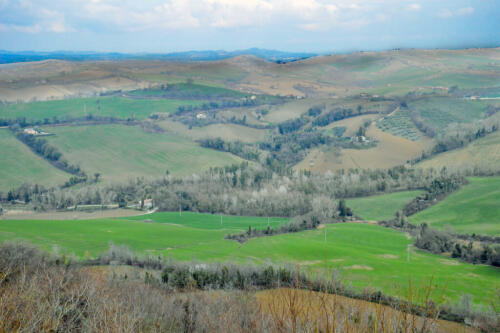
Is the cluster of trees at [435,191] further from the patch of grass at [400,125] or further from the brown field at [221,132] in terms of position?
the brown field at [221,132]

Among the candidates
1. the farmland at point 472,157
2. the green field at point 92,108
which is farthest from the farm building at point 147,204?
the farmland at point 472,157

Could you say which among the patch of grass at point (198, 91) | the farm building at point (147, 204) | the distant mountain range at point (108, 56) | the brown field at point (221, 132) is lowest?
the farm building at point (147, 204)

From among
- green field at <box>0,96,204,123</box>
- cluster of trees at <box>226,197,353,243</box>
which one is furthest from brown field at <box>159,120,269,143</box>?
cluster of trees at <box>226,197,353,243</box>

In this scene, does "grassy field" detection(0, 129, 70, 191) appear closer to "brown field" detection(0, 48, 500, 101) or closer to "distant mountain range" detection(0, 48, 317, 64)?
"distant mountain range" detection(0, 48, 317, 64)

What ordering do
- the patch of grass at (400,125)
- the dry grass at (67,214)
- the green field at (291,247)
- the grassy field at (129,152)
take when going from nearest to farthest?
the green field at (291,247)
the dry grass at (67,214)
the grassy field at (129,152)
the patch of grass at (400,125)

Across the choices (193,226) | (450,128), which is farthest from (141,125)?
(450,128)

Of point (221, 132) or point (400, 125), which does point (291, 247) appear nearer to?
point (221, 132)

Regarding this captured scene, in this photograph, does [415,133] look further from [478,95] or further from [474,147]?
[478,95]

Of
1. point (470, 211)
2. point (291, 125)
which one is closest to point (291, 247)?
point (470, 211)
